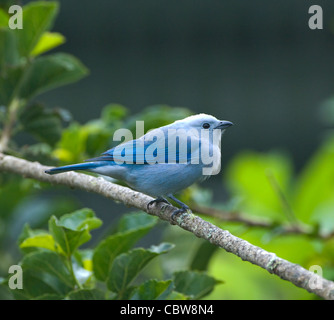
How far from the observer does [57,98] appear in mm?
5801

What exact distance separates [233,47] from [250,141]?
106 centimetres

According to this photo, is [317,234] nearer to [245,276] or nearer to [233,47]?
[245,276]

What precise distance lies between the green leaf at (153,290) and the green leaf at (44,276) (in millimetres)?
271

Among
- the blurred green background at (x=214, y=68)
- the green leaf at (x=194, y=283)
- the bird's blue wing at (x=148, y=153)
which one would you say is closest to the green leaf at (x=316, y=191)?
the bird's blue wing at (x=148, y=153)

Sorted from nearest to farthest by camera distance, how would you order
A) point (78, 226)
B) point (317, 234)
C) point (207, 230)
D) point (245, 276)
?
point (207, 230), point (78, 226), point (317, 234), point (245, 276)

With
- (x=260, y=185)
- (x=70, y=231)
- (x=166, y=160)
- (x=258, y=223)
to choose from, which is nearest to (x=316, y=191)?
(x=260, y=185)

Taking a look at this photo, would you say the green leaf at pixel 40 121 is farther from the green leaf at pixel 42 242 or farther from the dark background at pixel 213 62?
the dark background at pixel 213 62

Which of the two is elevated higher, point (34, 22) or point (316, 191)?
point (34, 22)

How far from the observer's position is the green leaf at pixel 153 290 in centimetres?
176

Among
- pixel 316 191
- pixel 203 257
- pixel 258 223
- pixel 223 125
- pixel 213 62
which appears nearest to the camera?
pixel 223 125

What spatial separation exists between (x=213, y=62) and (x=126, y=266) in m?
4.42

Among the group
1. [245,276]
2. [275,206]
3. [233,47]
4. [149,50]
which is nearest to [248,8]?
[233,47]

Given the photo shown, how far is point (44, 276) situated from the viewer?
1952mm

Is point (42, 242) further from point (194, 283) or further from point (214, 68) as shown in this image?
point (214, 68)
